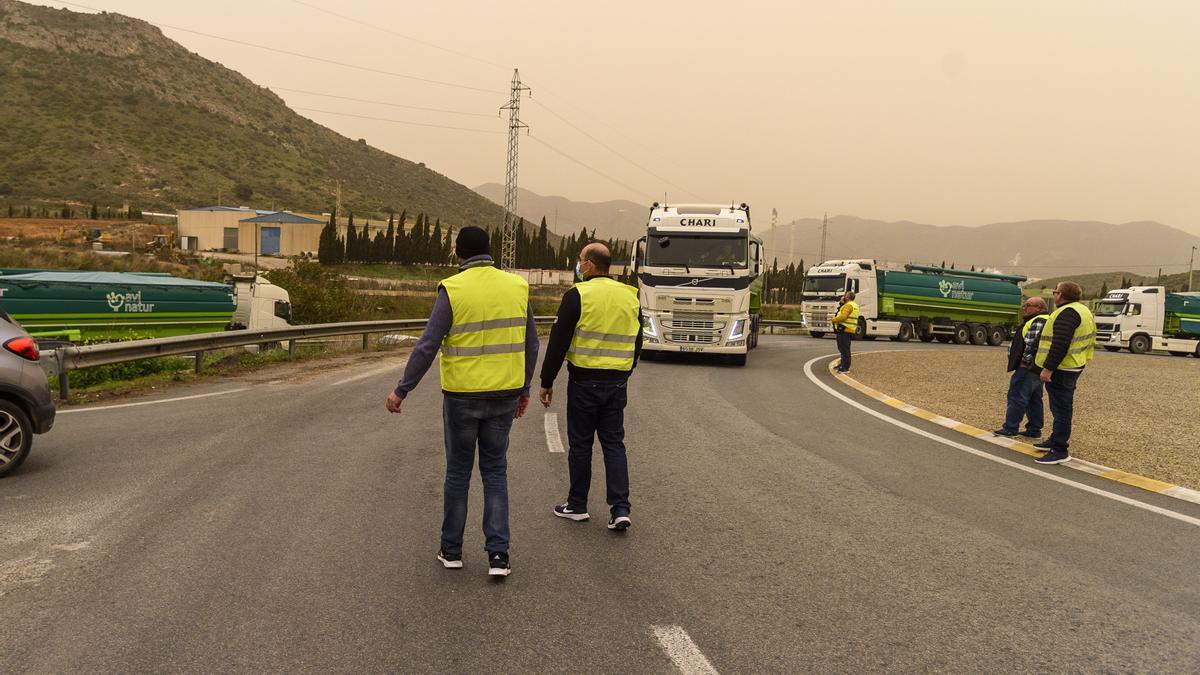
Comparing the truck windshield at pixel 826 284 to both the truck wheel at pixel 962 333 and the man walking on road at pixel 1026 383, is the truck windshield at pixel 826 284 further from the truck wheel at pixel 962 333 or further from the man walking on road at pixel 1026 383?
the man walking on road at pixel 1026 383

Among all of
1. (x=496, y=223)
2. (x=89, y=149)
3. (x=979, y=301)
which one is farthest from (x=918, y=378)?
(x=496, y=223)

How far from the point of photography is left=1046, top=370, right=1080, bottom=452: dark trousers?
8.23 metres

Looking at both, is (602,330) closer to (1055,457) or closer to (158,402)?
(1055,457)

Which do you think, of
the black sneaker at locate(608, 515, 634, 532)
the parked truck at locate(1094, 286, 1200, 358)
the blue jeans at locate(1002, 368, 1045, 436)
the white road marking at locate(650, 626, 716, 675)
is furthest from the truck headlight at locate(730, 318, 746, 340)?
the parked truck at locate(1094, 286, 1200, 358)

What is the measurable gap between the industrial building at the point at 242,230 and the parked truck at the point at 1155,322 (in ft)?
225

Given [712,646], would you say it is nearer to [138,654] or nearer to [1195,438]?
[138,654]

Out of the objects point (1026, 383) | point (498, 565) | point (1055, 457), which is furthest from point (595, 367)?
point (1026, 383)

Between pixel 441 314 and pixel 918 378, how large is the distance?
1507cm

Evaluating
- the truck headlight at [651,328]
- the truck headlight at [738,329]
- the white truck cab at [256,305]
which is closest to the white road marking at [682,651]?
the truck headlight at [651,328]

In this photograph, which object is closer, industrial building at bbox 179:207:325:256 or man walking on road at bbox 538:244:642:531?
man walking on road at bbox 538:244:642:531

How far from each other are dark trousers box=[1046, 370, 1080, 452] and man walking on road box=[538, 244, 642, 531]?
5.25 meters

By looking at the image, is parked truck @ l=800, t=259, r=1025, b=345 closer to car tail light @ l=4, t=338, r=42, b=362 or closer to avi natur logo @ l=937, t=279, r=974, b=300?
avi natur logo @ l=937, t=279, r=974, b=300

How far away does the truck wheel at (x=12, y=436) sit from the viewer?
631cm

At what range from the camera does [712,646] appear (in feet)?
11.6
